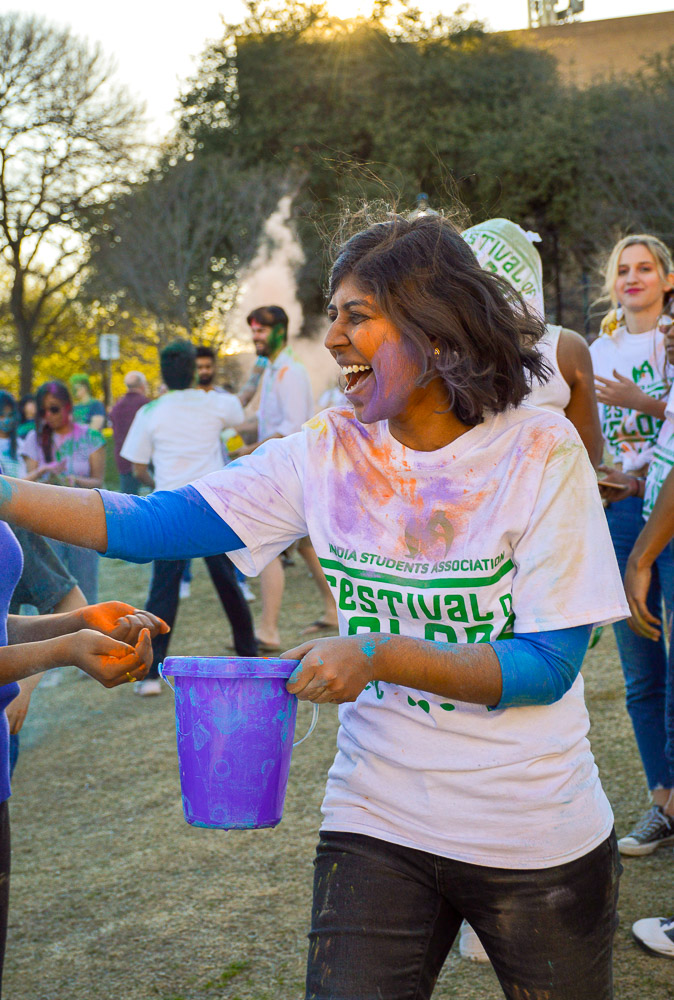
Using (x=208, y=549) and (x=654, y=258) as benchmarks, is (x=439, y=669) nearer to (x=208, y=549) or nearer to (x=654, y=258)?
(x=208, y=549)

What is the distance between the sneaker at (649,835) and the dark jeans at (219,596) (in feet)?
9.81

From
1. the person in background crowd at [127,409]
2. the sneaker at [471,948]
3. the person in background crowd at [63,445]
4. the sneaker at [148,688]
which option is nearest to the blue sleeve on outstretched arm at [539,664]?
the sneaker at [471,948]

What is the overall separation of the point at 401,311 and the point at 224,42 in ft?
111

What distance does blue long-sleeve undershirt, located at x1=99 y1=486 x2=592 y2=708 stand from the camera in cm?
161

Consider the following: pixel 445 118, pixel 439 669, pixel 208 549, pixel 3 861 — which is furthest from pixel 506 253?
pixel 445 118

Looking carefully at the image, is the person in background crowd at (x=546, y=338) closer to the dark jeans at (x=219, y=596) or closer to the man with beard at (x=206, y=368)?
the dark jeans at (x=219, y=596)

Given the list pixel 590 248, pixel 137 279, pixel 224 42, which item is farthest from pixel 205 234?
pixel 590 248

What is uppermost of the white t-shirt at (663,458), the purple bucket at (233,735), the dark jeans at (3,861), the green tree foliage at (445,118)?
the green tree foliage at (445,118)

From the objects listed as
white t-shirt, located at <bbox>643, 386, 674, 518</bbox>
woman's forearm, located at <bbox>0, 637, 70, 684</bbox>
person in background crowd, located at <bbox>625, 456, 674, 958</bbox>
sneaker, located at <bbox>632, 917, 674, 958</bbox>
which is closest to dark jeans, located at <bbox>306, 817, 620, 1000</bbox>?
woman's forearm, located at <bbox>0, 637, 70, 684</bbox>

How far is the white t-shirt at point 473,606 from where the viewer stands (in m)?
1.68

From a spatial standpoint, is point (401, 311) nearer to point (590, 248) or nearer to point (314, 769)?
point (314, 769)

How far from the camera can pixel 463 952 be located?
2.97 meters

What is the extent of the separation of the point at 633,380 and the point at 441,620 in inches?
100

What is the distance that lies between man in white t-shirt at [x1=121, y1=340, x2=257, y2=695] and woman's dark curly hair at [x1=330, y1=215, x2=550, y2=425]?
4.32 metres
